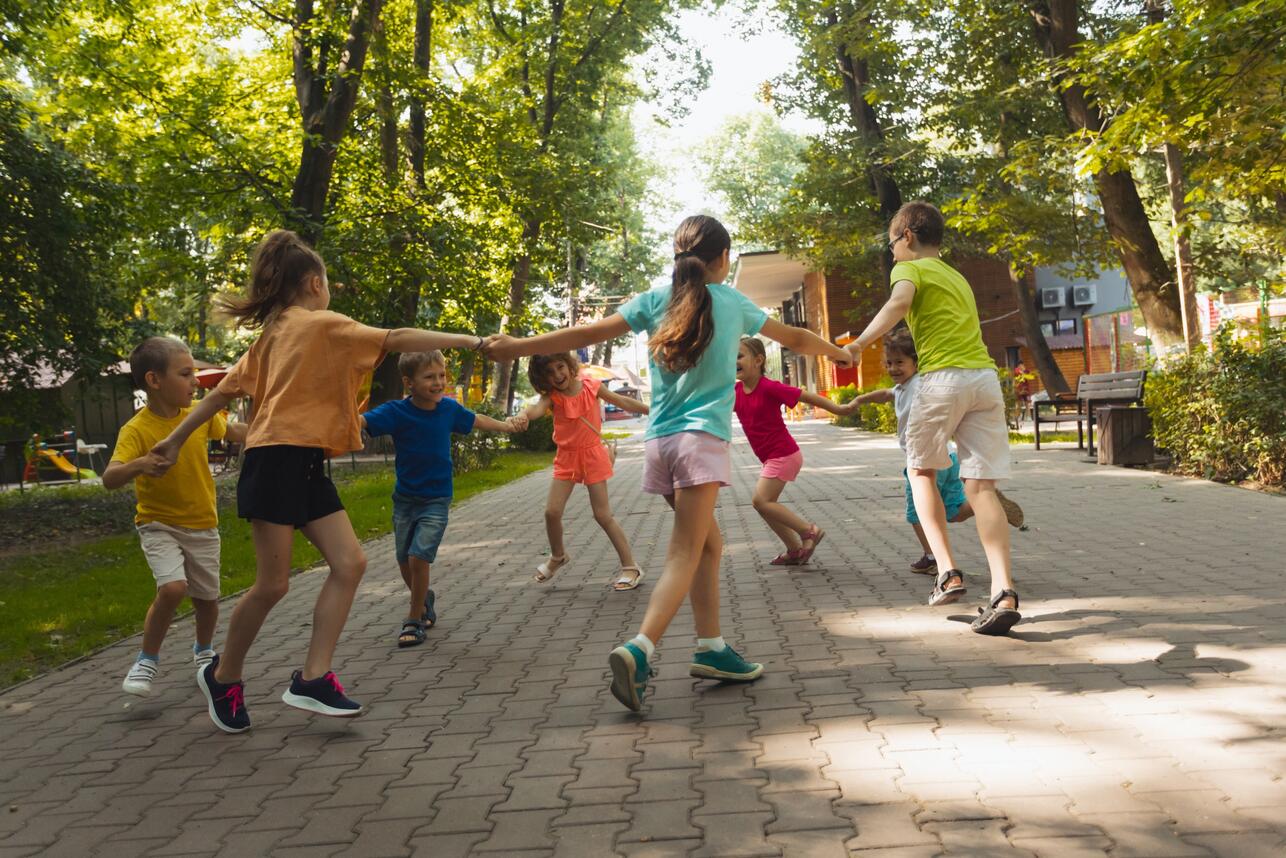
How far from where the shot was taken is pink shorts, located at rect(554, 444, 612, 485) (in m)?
8.19

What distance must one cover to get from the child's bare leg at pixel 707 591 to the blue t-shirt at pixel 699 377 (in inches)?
19.6

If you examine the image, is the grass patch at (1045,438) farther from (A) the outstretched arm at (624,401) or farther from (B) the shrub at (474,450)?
(A) the outstretched arm at (624,401)

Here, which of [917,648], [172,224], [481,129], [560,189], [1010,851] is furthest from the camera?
[560,189]

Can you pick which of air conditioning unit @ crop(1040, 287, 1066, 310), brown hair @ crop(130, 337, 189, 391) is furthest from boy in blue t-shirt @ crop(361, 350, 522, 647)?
air conditioning unit @ crop(1040, 287, 1066, 310)

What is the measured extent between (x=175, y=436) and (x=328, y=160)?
45.7ft

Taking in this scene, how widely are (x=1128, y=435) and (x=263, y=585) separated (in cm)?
1334

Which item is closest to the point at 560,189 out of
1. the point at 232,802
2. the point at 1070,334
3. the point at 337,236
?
the point at 337,236

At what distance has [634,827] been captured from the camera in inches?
135

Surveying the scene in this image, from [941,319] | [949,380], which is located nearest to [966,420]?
[949,380]

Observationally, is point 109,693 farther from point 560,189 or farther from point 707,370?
point 560,189

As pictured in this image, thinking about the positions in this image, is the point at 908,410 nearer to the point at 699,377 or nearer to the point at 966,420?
the point at 966,420

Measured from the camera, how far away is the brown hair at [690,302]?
15.2 ft

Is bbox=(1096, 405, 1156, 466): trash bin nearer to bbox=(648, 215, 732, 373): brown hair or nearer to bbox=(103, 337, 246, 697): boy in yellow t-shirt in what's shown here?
bbox=(648, 215, 732, 373): brown hair

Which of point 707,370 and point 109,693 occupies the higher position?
point 707,370
